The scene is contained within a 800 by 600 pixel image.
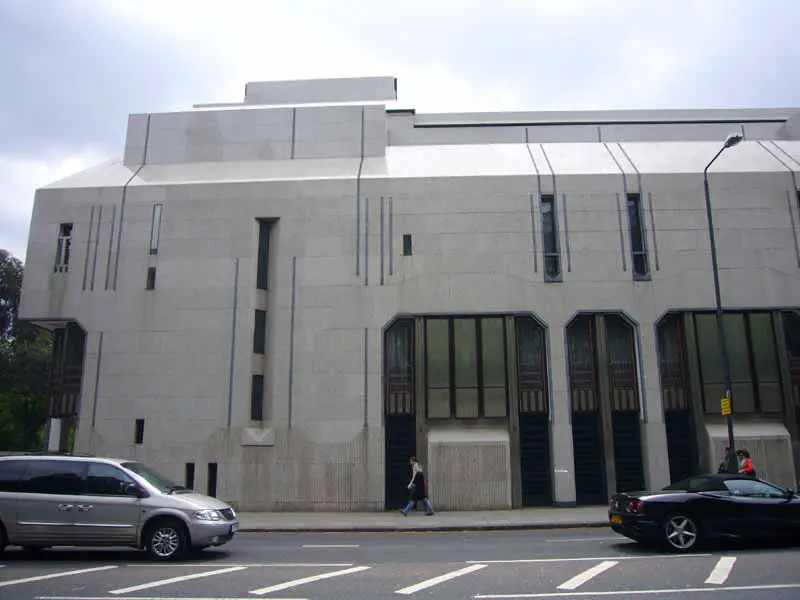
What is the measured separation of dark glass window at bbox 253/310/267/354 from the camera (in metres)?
22.5

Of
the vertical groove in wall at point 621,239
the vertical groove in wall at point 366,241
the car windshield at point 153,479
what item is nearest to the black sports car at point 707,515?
the car windshield at point 153,479

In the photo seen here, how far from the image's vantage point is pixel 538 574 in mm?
9102

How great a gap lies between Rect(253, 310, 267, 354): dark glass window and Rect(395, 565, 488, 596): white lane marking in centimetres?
1434

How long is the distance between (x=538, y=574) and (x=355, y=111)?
21.1 metres

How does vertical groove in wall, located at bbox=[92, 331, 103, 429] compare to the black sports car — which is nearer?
A: the black sports car

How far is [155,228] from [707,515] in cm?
2045

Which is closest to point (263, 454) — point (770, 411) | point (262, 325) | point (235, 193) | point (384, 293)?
point (262, 325)

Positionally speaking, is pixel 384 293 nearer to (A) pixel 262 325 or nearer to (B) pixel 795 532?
(A) pixel 262 325

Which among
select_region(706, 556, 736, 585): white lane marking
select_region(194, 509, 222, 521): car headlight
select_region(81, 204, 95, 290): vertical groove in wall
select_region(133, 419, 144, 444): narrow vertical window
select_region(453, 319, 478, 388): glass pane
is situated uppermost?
select_region(81, 204, 95, 290): vertical groove in wall

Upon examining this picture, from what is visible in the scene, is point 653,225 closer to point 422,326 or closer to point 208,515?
point 422,326

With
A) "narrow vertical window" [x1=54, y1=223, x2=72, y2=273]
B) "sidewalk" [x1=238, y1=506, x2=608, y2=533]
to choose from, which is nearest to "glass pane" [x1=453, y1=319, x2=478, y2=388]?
"sidewalk" [x1=238, y1=506, x2=608, y2=533]

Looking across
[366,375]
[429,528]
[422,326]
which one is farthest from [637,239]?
[429,528]

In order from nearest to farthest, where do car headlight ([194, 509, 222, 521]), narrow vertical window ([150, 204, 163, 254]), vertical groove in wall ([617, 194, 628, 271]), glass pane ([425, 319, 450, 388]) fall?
car headlight ([194, 509, 222, 521]), glass pane ([425, 319, 450, 388]), vertical groove in wall ([617, 194, 628, 271]), narrow vertical window ([150, 204, 163, 254])

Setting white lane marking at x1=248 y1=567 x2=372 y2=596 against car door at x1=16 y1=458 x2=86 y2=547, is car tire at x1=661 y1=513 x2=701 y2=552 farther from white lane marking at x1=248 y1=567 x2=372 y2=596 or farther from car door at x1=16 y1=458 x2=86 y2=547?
car door at x1=16 y1=458 x2=86 y2=547
